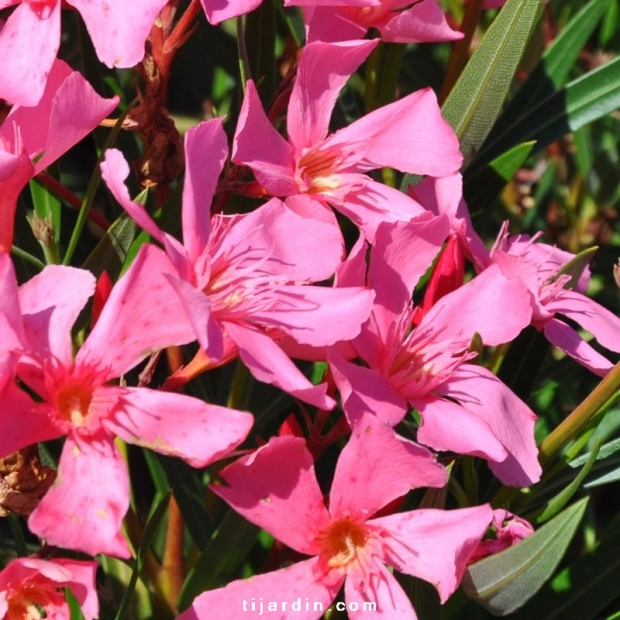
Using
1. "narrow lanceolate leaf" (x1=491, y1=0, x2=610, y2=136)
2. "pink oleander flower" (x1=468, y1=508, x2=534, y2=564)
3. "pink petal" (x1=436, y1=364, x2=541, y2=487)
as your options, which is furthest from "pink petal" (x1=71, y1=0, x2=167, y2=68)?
"narrow lanceolate leaf" (x1=491, y1=0, x2=610, y2=136)

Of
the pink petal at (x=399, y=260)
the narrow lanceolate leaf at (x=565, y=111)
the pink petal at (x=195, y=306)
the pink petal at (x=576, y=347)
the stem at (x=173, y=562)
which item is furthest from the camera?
the narrow lanceolate leaf at (x=565, y=111)

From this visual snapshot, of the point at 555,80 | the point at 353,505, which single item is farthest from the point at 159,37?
the point at 555,80

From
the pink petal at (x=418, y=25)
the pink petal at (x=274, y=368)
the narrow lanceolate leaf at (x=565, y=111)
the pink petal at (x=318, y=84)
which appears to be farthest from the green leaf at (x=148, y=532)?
the narrow lanceolate leaf at (x=565, y=111)

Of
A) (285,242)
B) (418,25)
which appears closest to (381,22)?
(418,25)

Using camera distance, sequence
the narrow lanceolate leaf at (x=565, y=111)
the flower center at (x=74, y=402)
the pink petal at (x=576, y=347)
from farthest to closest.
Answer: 1. the narrow lanceolate leaf at (x=565, y=111)
2. the pink petal at (x=576, y=347)
3. the flower center at (x=74, y=402)

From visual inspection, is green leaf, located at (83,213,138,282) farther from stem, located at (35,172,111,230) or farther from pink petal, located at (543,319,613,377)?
pink petal, located at (543,319,613,377)

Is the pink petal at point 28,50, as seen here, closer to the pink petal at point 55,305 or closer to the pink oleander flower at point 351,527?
the pink petal at point 55,305
